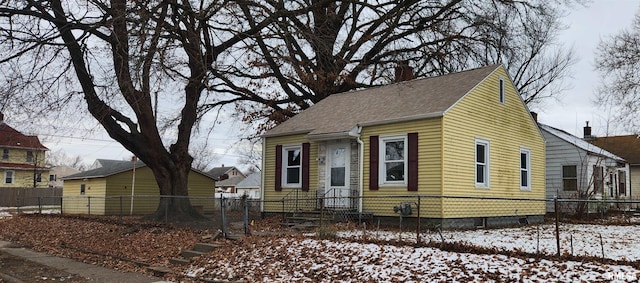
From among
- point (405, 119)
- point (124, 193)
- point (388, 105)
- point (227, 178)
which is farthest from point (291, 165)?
point (227, 178)

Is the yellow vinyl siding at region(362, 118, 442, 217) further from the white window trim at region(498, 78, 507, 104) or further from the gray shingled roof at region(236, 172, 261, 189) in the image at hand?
the gray shingled roof at region(236, 172, 261, 189)

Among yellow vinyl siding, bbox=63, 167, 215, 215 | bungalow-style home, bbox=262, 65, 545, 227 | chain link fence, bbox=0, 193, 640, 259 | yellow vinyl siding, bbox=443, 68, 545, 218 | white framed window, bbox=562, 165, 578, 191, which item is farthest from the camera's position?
Result: yellow vinyl siding, bbox=63, 167, 215, 215

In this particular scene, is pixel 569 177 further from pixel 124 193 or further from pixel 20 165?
pixel 20 165

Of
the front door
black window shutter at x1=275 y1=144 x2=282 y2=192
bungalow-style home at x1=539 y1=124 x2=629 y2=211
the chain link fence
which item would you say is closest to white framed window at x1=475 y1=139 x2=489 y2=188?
the chain link fence

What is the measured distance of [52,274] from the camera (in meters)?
11.0

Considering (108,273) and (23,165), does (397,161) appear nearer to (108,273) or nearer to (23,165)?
(108,273)

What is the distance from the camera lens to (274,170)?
62.2ft

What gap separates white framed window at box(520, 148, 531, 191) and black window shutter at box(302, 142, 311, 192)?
7.68 m

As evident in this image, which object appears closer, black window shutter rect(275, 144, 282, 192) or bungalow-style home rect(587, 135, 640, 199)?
black window shutter rect(275, 144, 282, 192)

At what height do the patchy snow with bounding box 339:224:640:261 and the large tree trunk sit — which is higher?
the large tree trunk

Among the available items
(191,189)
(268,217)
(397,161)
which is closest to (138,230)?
(268,217)

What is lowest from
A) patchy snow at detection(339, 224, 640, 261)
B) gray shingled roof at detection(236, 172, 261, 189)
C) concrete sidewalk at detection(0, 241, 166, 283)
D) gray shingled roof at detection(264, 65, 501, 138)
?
concrete sidewalk at detection(0, 241, 166, 283)

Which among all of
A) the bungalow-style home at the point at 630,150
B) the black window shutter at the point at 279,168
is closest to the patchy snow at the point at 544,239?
the black window shutter at the point at 279,168

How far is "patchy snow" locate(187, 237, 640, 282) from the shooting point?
777 cm
